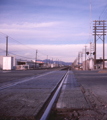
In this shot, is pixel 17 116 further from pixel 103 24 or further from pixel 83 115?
pixel 103 24

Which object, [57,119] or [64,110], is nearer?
[57,119]

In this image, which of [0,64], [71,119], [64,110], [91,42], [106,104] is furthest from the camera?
[0,64]

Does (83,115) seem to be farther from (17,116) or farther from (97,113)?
(17,116)

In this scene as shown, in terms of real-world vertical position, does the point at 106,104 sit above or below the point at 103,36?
below

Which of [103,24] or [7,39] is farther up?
[103,24]

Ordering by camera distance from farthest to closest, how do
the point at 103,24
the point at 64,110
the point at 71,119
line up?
the point at 103,24 < the point at 64,110 < the point at 71,119

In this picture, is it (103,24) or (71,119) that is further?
(103,24)

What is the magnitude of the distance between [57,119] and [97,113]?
1.37 metres

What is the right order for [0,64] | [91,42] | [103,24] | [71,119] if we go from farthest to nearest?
[0,64] → [91,42] → [103,24] → [71,119]

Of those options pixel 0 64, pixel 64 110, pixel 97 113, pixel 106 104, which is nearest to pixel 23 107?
pixel 64 110

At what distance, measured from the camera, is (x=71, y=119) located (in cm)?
511

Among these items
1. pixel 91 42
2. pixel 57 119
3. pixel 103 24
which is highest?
pixel 103 24

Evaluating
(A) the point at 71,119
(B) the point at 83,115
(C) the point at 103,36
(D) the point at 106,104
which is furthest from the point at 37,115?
(C) the point at 103,36

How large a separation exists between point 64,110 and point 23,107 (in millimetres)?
1507
